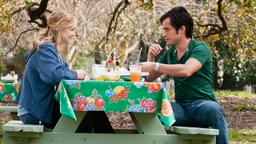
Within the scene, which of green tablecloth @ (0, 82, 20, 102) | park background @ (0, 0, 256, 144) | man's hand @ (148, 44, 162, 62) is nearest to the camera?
man's hand @ (148, 44, 162, 62)

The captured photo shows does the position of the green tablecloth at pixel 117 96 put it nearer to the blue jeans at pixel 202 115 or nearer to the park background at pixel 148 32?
the blue jeans at pixel 202 115

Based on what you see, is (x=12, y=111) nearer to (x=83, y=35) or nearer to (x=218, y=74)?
(x=83, y=35)

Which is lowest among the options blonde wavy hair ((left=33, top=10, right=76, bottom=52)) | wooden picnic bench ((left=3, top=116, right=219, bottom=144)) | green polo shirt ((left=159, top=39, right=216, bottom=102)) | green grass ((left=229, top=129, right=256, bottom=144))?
green grass ((left=229, top=129, right=256, bottom=144))

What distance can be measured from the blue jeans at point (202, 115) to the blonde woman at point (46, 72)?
0.89m

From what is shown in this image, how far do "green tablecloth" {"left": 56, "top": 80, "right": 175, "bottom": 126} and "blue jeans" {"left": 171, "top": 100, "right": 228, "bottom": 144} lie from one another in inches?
18.0

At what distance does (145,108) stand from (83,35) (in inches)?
785

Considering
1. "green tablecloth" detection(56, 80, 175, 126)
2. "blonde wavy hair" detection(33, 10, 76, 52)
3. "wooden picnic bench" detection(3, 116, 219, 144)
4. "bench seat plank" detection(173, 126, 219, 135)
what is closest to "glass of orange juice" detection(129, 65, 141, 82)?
"green tablecloth" detection(56, 80, 175, 126)

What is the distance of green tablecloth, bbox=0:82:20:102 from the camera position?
5789 mm

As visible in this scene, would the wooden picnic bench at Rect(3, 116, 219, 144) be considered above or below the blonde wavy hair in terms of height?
below

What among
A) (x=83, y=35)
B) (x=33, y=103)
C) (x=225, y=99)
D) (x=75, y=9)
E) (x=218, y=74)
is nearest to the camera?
(x=33, y=103)

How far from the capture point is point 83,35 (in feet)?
78.4

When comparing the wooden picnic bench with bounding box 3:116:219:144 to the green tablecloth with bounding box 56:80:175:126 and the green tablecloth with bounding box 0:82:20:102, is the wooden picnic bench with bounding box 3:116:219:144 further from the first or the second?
the green tablecloth with bounding box 0:82:20:102

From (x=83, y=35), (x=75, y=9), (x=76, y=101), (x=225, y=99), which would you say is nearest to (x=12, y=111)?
(x=76, y=101)

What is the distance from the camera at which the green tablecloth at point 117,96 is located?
13.4ft
